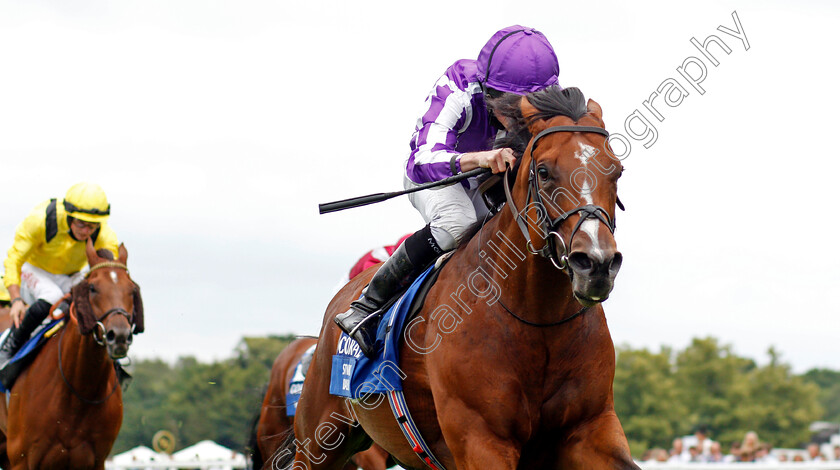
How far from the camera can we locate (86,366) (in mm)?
8164

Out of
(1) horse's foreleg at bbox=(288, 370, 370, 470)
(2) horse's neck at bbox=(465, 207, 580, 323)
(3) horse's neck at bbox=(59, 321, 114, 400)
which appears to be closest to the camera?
(2) horse's neck at bbox=(465, 207, 580, 323)

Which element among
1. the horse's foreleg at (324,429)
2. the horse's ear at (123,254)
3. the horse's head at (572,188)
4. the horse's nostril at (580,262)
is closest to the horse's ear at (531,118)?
the horse's head at (572,188)

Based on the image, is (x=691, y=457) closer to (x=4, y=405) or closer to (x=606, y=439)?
(x=4, y=405)

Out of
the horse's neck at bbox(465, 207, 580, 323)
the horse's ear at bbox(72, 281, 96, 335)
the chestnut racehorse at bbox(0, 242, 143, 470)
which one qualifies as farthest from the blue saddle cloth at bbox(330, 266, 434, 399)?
the horse's ear at bbox(72, 281, 96, 335)

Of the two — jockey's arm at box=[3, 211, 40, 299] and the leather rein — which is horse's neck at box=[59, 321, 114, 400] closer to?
the leather rein

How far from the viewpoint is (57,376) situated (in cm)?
827

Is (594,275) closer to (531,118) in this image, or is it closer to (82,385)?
(531,118)

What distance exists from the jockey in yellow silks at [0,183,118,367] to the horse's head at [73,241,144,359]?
0.43m

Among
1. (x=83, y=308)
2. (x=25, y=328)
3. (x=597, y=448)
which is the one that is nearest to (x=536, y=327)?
(x=597, y=448)

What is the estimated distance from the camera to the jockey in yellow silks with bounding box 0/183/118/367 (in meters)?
8.52

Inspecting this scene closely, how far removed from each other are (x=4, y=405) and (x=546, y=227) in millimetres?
7013

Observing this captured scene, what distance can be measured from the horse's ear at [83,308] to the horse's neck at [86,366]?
0.26 m

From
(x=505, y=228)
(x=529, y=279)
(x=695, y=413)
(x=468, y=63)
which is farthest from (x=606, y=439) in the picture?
(x=695, y=413)

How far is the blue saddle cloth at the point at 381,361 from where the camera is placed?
4.68 meters
